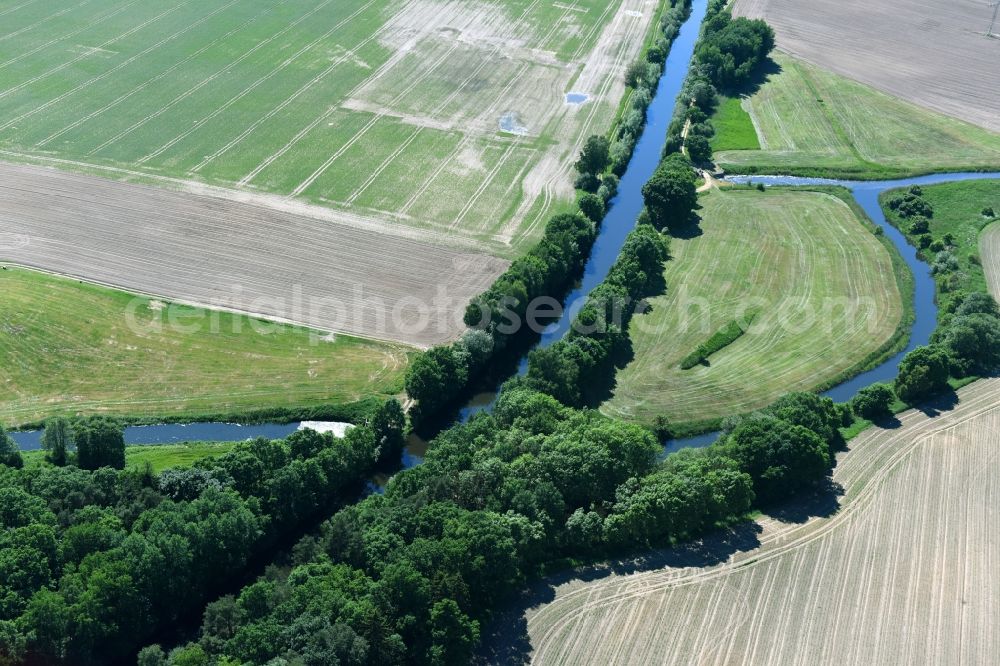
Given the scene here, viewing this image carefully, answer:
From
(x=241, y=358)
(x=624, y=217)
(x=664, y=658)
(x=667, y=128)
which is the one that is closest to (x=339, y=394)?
(x=241, y=358)

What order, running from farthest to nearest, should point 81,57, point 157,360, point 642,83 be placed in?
point 642,83 → point 81,57 → point 157,360

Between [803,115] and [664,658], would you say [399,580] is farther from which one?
[803,115]

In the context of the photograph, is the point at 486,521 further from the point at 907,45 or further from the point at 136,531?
the point at 907,45

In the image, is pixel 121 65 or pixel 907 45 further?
pixel 907 45

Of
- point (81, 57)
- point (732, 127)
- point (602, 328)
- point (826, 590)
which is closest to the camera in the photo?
point (826, 590)

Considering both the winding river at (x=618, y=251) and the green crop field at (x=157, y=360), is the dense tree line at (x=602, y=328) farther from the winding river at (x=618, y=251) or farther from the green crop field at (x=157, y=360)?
the green crop field at (x=157, y=360)

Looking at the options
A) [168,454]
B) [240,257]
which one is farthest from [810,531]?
[240,257]
